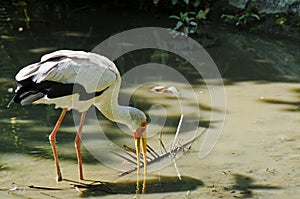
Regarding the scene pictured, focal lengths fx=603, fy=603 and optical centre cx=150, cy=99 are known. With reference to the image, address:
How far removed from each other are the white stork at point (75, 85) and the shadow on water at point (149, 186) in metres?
0.17

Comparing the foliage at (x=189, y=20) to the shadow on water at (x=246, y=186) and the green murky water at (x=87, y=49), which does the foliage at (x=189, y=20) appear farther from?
the shadow on water at (x=246, y=186)

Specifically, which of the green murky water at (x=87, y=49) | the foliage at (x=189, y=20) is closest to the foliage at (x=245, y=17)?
the green murky water at (x=87, y=49)

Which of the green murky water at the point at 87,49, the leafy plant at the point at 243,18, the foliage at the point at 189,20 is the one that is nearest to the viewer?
the green murky water at the point at 87,49

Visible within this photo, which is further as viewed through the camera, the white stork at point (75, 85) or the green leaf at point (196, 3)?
the green leaf at point (196, 3)

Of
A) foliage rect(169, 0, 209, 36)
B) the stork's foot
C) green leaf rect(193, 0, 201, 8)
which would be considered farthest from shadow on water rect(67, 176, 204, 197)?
green leaf rect(193, 0, 201, 8)

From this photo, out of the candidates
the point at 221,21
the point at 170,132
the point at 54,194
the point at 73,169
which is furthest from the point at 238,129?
the point at 221,21

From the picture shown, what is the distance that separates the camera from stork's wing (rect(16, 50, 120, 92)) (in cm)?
394

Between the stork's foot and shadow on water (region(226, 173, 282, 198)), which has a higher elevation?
shadow on water (region(226, 173, 282, 198))

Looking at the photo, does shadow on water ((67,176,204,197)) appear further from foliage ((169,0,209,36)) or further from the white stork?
foliage ((169,0,209,36))

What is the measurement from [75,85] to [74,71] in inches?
3.7

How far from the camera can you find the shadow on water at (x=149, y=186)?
404 centimetres

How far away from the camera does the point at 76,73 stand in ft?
13.1

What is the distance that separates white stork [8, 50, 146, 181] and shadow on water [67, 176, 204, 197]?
0.56 ft

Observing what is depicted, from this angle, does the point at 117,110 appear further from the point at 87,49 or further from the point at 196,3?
the point at 196,3
